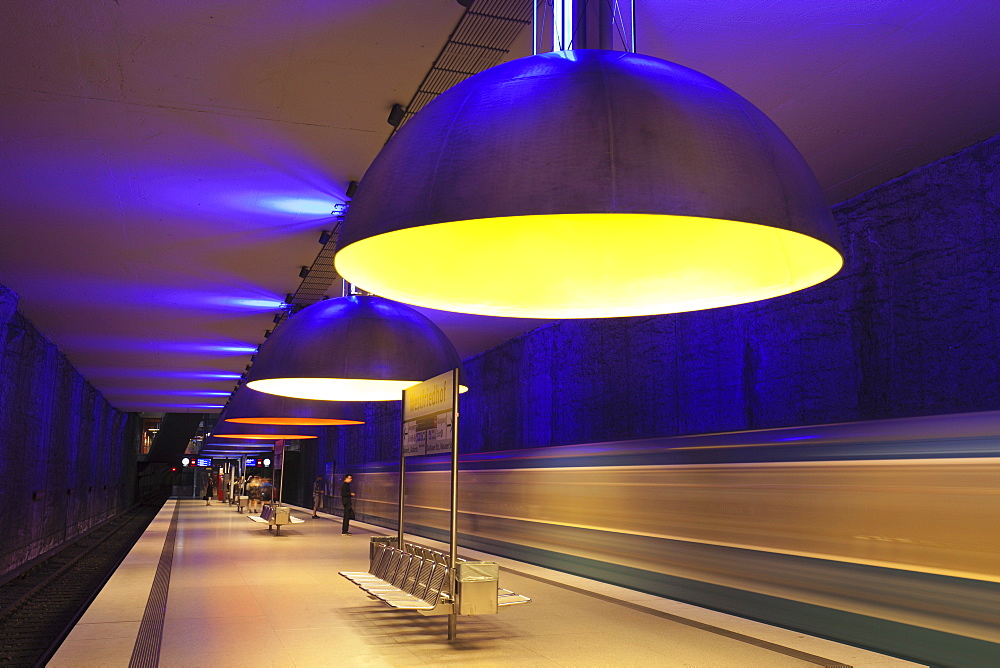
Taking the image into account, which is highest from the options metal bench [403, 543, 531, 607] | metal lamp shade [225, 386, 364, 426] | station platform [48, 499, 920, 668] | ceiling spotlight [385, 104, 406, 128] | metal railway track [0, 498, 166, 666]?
ceiling spotlight [385, 104, 406, 128]

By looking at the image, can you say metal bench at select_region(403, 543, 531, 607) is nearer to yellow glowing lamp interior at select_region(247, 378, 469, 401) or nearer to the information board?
the information board

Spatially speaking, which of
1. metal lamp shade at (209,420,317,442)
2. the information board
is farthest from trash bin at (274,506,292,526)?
the information board

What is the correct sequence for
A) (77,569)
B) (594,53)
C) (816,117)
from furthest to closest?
(77,569), (816,117), (594,53)

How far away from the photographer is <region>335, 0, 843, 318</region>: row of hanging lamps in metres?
3.77

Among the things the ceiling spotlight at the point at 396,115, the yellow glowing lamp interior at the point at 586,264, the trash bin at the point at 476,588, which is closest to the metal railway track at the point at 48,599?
the trash bin at the point at 476,588

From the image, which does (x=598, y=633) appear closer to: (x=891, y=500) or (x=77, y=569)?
(x=891, y=500)

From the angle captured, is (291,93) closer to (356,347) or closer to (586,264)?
(356,347)

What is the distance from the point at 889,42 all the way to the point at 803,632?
5.99m

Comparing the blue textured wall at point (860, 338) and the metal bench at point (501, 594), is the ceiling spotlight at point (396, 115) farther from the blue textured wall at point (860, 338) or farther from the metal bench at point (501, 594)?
the blue textured wall at point (860, 338)

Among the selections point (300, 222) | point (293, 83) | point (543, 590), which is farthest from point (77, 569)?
point (293, 83)

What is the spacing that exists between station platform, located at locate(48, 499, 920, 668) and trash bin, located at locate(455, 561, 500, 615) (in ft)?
1.10

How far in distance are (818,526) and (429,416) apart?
14.2 feet

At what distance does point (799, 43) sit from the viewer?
8305 millimetres

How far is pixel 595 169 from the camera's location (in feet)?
12.3
